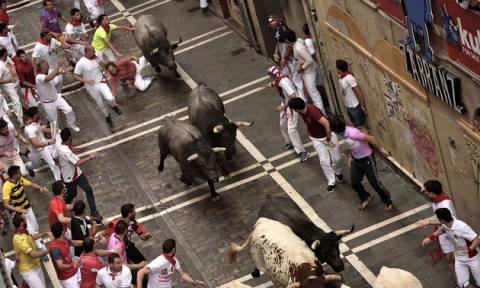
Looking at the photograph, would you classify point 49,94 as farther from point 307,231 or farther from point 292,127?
point 307,231

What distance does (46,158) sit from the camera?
30359 millimetres

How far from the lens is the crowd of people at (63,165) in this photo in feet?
78.4

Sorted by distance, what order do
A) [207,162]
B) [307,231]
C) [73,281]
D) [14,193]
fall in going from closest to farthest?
[307,231]
[73,281]
[14,193]
[207,162]

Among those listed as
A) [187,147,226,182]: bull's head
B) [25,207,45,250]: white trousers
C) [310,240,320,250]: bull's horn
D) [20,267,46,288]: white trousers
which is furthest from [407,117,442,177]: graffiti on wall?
[25,207,45,250]: white trousers

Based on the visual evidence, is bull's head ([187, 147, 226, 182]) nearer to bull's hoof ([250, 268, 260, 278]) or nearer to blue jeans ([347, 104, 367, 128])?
blue jeans ([347, 104, 367, 128])

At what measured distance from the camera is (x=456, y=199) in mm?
24344

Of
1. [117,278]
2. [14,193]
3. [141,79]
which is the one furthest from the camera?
[141,79]

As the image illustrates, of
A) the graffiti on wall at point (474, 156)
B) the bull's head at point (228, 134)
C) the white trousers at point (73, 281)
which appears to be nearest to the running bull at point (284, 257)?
the white trousers at point (73, 281)

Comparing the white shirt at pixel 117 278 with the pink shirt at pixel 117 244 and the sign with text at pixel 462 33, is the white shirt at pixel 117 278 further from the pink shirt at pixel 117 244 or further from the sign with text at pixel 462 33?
the sign with text at pixel 462 33

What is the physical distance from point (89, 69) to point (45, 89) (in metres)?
1.31

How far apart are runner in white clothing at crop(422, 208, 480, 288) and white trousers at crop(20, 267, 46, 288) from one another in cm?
843

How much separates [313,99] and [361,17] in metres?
4.14

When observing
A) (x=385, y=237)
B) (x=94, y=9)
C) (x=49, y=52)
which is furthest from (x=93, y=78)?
(x=385, y=237)

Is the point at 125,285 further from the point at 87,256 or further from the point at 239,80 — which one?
the point at 239,80
